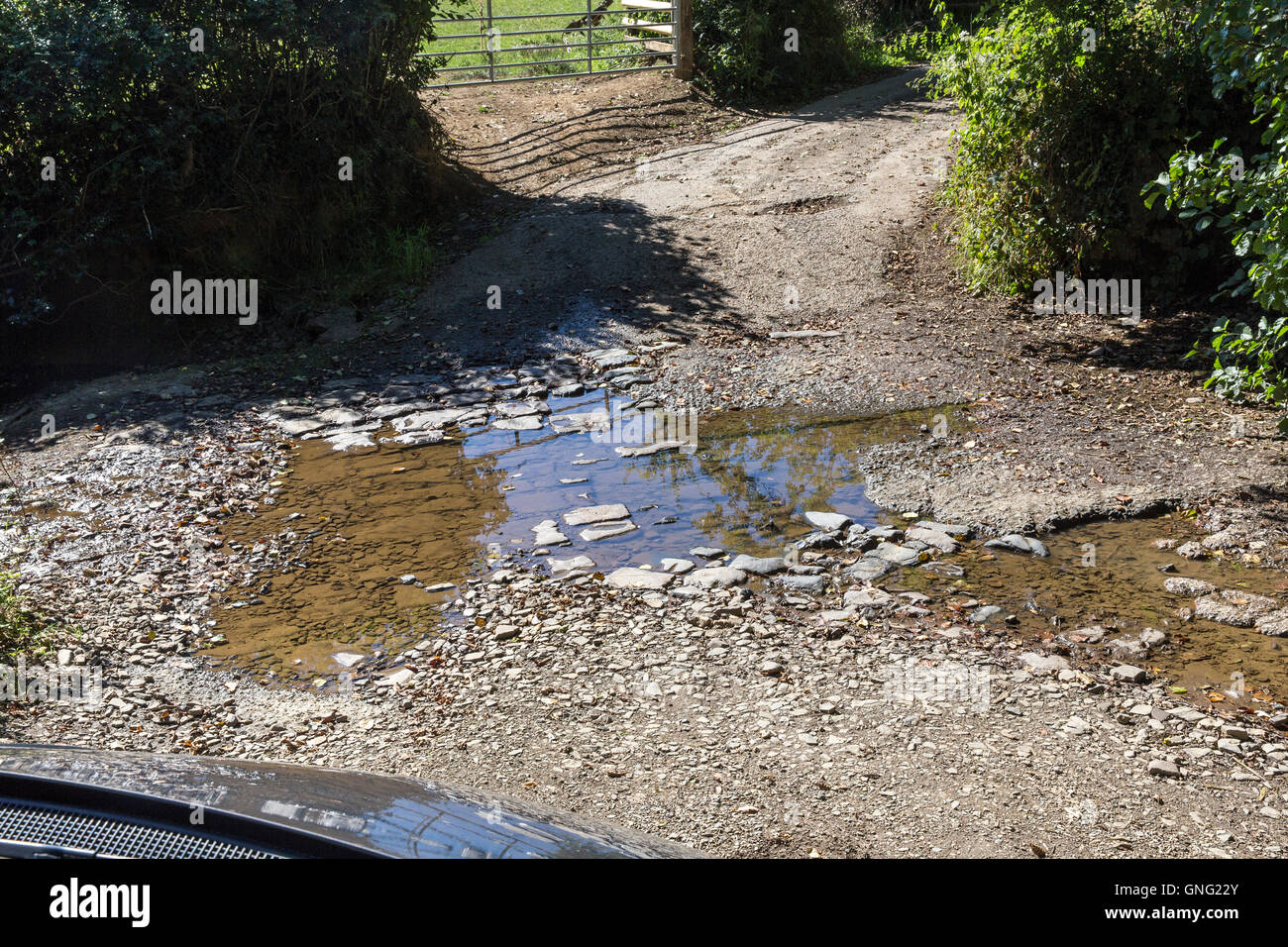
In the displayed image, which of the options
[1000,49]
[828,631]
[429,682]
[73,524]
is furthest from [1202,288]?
[73,524]

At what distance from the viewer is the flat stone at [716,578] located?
17.1ft

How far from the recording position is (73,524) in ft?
20.6

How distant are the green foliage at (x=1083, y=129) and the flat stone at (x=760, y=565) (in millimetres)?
4999

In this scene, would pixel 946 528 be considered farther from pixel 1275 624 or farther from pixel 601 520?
pixel 601 520

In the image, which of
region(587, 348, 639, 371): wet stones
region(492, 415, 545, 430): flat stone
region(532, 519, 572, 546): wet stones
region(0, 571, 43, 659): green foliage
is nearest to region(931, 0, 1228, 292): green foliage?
region(587, 348, 639, 371): wet stones

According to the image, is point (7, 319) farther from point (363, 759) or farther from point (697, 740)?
point (697, 740)

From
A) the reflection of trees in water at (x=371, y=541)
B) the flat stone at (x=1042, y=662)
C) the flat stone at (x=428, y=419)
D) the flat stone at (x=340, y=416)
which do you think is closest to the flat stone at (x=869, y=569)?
the flat stone at (x=1042, y=662)

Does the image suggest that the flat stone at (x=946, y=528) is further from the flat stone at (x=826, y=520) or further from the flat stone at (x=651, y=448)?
the flat stone at (x=651, y=448)

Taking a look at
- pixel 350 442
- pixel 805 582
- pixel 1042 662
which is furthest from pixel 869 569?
pixel 350 442

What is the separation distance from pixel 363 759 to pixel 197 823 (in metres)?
2.21

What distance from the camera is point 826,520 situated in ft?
19.2

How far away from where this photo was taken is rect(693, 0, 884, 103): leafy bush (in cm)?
1446

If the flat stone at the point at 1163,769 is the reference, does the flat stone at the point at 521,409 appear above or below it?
above
